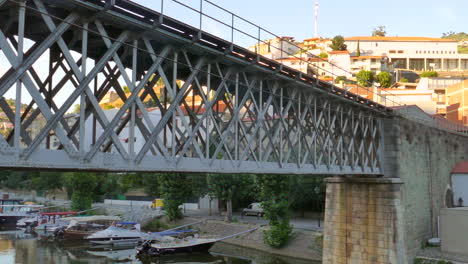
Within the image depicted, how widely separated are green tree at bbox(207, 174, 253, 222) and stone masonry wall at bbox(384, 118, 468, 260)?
17112 millimetres

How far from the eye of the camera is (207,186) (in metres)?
48.6

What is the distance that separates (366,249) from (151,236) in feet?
65.4

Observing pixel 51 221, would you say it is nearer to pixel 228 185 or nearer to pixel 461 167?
pixel 228 185

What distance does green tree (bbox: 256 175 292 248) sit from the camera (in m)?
35.1

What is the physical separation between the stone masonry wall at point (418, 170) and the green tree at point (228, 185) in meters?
17.1

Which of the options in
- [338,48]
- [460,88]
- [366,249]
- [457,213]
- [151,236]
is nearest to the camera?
[366,249]

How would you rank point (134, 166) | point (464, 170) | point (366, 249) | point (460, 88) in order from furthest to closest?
1. point (460, 88)
2. point (464, 170)
3. point (366, 249)
4. point (134, 166)

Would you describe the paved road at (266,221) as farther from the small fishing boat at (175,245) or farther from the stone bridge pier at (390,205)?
the stone bridge pier at (390,205)

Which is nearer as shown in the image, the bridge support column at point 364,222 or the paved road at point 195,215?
the bridge support column at point 364,222

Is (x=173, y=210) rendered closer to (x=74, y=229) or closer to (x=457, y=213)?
(x=74, y=229)

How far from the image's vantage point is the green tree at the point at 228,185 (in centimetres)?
4350

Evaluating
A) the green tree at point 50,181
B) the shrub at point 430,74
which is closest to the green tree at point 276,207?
the green tree at point 50,181

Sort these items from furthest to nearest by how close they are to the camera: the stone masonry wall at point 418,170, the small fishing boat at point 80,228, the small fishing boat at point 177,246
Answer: the small fishing boat at point 80,228, the small fishing boat at point 177,246, the stone masonry wall at point 418,170

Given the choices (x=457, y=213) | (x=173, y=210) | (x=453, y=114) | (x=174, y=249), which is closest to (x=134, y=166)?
(x=457, y=213)
